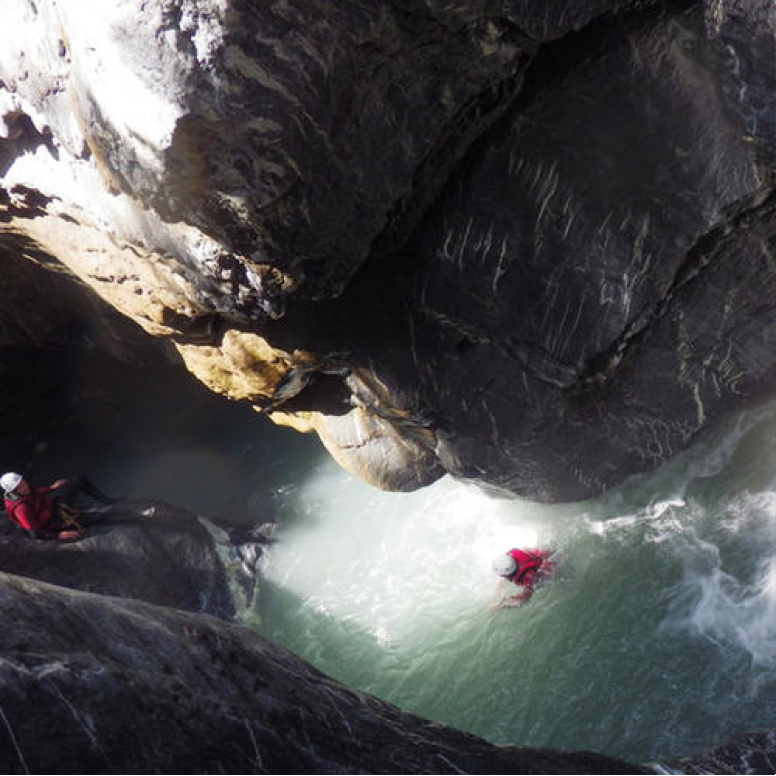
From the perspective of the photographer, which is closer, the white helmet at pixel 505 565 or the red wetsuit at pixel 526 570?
the white helmet at pixel 505 565

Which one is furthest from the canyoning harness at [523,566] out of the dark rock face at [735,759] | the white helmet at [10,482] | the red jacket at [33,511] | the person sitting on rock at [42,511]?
the white helmet at [10,482]

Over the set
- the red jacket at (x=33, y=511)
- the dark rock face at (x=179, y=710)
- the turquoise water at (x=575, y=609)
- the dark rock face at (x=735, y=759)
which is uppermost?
the turquoise water at (x=575, y=609)

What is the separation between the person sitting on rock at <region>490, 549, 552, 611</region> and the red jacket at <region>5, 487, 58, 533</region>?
6.77 metres

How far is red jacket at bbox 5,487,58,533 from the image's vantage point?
10.9 m

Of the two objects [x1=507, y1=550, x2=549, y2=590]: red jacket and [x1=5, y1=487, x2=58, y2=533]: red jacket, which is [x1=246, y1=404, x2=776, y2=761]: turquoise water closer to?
[x1=507, y1=550, x2=549, y2=590]: red jacket

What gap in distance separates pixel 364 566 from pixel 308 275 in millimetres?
5961

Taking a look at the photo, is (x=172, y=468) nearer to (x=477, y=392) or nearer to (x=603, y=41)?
(x=477, y=392)

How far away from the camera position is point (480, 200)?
8156 mm

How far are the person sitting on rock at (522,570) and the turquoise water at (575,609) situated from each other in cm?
15

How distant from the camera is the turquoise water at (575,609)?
7820 mm

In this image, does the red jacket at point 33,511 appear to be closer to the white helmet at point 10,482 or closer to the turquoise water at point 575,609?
the white helmet at point 10,482

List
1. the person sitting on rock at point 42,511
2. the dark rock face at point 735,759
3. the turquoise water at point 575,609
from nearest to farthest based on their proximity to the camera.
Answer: the dark rock face at point 735,759 < the turquoise water at point 575,609 < the person sitting on rock at point 42,511

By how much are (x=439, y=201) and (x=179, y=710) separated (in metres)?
5.71

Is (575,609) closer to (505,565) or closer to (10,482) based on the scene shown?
(505,565)
